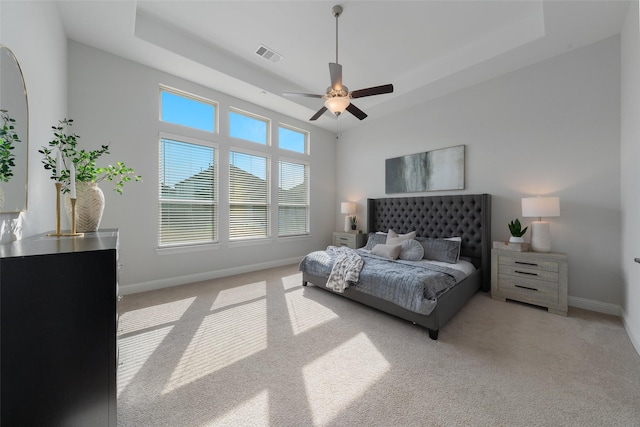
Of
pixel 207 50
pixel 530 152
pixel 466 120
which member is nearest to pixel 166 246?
pixel 207 50

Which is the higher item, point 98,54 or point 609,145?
point 98,54

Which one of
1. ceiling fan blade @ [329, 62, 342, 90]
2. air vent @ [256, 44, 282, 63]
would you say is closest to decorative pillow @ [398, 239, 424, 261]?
ceiling fan blade @ [329, 62, 342, 90]

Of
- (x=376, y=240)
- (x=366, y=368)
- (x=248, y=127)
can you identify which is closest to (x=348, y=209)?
(x=376, y=240)

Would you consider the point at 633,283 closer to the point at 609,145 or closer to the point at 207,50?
the point at 609,145

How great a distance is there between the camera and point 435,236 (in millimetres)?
3939

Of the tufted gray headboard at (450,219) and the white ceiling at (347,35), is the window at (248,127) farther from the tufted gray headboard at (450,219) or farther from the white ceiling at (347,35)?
the tufted gray headboard at (450,219)

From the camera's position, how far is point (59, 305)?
0.93 metres

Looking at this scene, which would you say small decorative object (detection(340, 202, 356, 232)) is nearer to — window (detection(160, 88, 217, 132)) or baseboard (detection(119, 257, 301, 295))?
baseboard (detection(119, 257, 301, 295))

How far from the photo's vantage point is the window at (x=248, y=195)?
4.25 metres

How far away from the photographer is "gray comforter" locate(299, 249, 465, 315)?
7.32ft

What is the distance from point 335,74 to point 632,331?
3.78 m

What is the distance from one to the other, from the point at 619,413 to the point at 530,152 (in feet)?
9.77

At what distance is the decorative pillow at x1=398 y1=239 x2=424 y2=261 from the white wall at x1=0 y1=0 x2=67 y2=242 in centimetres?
373

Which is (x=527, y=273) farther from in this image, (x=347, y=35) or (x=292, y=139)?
(x=292, y=139)
